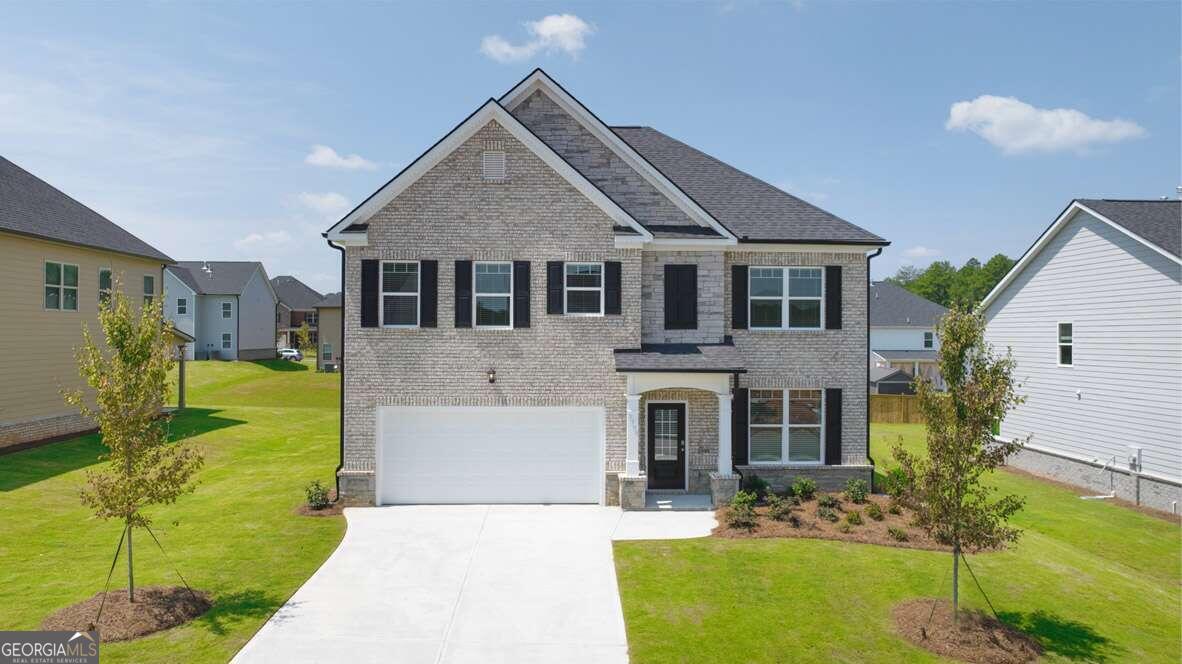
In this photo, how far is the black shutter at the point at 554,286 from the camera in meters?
16.0

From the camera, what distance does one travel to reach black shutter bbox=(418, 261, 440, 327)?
52.1 ft

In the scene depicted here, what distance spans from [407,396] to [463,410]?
1.37 metres

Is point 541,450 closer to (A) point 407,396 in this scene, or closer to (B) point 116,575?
(A) point 407,396

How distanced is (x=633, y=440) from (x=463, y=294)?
5350 millimetres

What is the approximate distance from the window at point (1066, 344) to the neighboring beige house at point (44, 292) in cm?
2987

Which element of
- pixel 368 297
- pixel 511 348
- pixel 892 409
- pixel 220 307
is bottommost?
pixel 892 409

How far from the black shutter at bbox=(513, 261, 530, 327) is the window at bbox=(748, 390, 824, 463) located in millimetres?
6258

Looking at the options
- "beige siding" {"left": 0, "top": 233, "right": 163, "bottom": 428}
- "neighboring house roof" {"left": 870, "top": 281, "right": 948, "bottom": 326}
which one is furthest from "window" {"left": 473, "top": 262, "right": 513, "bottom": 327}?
"neighboring house roof" {"left": 870, "top": 281, "right": 948, "bottom": 326}

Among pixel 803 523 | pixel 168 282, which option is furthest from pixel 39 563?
pixel 168 282

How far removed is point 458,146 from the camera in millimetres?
15797

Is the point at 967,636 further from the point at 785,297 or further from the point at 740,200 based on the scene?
the point at 740,200

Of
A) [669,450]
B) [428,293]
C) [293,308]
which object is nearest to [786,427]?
[669,450]

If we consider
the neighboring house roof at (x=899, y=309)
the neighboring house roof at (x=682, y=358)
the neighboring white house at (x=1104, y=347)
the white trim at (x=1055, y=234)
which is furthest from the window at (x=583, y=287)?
the neighboring house roof at (x=899, y=309)

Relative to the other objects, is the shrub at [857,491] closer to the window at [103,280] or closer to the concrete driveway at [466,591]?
the concrete driveway at [466,591]
